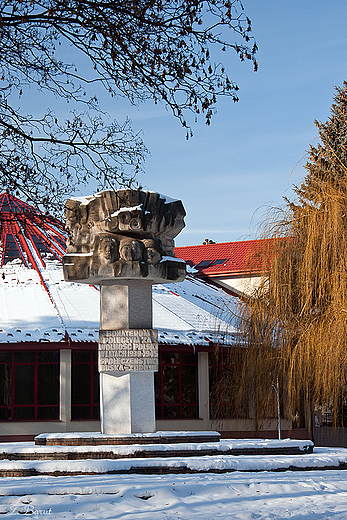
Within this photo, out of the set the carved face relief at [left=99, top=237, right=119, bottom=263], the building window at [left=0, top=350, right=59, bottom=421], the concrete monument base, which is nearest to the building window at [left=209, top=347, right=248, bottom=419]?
the building window at [left=0, top=350, right=59, bottom=421]

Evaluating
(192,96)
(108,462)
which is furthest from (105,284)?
(192,96)

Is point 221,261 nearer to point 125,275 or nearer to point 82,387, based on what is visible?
point 82,387

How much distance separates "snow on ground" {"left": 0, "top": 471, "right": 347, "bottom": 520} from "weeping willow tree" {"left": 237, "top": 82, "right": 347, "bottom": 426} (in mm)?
7236

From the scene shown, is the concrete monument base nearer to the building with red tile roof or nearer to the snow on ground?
the snow on ground

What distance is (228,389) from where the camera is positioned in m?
19.7

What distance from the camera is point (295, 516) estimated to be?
6559 millimetres

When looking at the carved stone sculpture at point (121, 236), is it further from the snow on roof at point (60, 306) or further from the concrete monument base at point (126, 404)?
the snow on roof at point (60, 306)

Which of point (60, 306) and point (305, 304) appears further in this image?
point (60, 306)

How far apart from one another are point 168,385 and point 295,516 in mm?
16435

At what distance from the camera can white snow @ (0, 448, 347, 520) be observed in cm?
657

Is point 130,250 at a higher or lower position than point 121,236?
lower

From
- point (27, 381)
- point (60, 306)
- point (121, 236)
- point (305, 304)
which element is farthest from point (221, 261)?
point (121, 236)

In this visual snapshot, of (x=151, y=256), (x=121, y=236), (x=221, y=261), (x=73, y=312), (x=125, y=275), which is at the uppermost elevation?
(x=221, y=261)

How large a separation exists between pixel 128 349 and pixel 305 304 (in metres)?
5.92
